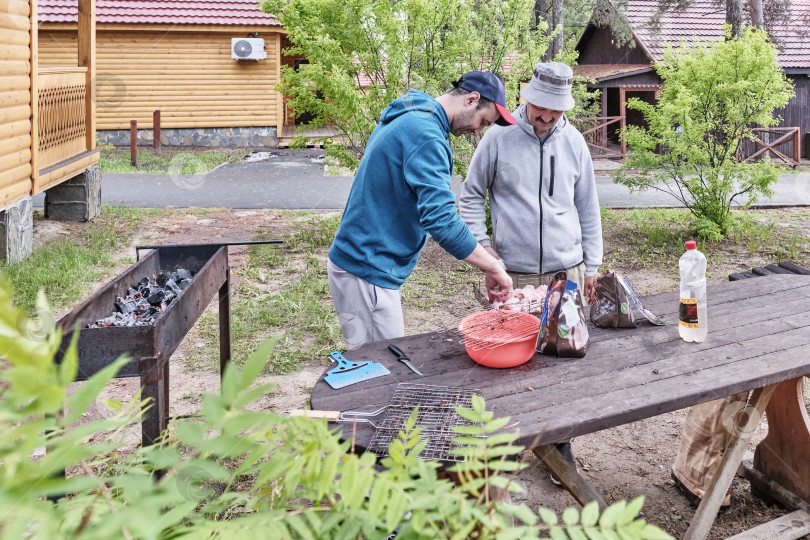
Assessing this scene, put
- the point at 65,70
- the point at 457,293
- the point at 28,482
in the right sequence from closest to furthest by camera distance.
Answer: the point at 28,482 < the point at 457,293 < the point at 65,70

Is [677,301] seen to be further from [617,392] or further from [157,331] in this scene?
[157,331]

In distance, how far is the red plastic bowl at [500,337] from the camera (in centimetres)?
262

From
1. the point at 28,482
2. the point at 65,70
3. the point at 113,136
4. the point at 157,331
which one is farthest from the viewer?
the point at 113,136

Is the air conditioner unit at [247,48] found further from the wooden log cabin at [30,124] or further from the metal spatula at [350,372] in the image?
the metal spatula at [350,372]

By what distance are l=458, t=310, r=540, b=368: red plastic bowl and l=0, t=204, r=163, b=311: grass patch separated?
4.33m

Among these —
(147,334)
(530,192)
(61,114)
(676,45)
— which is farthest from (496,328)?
(676,45)

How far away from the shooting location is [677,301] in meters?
3.49

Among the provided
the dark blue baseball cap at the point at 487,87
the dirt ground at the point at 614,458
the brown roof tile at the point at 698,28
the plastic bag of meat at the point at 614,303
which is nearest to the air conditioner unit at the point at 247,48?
the brown roof tile at the point at 698,28

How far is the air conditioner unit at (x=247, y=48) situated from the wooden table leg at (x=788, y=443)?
62.4 ft

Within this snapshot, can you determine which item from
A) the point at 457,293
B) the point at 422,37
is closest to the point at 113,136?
the point at 422,37

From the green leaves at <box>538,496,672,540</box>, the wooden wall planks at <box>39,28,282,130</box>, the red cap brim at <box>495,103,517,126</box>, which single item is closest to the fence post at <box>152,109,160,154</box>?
the wooden wall planks at <box>39,28,282,130</box>

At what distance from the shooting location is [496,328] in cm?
276

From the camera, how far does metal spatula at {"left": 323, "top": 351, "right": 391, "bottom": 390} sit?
2.51 metres

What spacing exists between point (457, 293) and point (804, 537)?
14.4ft
